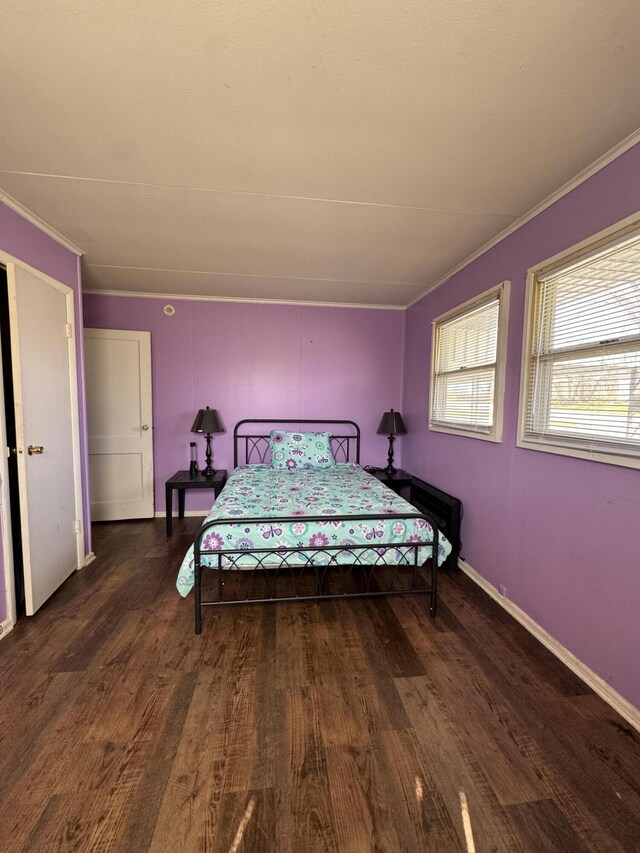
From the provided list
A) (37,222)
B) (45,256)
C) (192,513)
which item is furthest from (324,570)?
(37,222)

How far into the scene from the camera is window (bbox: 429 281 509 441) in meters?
2.46

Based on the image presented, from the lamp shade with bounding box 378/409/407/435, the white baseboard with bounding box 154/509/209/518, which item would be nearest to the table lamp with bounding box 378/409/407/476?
the lamp shade with bounding box 378/409/407/435

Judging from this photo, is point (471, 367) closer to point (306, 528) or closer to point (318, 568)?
point (306, 528)

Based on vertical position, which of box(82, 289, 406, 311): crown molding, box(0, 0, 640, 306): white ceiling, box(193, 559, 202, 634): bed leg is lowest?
box(193, 559, 202, 634): bed leg

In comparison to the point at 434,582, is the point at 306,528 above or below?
above

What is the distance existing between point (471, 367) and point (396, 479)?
4.46 feet

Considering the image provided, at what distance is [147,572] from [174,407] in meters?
1.87

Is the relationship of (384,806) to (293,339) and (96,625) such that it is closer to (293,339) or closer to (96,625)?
(96,625)

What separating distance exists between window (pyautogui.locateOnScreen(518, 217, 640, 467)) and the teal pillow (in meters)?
2.01

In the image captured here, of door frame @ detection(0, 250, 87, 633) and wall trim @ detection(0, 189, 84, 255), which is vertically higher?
wall trim @ detection(0, 189, 84, 255)

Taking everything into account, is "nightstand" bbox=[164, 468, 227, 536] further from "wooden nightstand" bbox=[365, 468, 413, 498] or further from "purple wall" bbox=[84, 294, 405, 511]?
"wooden nightstand" bbox=[365, 468, 413, 498]

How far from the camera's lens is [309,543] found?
85.3 inches

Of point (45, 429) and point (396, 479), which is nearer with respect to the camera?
point (45, 429)

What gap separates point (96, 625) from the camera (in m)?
2.10
